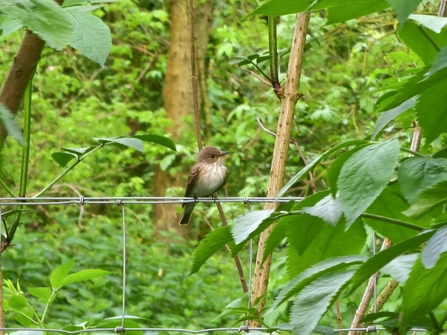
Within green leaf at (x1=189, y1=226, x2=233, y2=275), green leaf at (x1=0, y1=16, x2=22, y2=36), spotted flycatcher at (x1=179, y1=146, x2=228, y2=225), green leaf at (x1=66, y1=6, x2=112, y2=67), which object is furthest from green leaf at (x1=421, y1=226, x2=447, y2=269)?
spotted flycatcher at (x1=179, y1=146, x2=228, y2=225)

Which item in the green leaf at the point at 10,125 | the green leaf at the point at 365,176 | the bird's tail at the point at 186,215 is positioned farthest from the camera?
the bird's tail at the point at 186,215

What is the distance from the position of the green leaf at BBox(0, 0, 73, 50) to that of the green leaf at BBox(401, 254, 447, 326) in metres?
0.32

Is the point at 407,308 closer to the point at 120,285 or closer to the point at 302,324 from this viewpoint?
the point at 302,324

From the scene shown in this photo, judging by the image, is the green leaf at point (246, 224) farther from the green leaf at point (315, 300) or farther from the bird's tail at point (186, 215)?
the bird's tail at point (186, 215)

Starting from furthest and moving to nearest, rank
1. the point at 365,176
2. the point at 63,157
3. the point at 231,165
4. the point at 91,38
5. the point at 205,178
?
the point at 231,165 → the point at 205,178 → the point at 63,157 → the point at 91,38 → the point at 365,176

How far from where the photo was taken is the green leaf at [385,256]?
0.53 metres

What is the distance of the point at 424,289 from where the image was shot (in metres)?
0.57

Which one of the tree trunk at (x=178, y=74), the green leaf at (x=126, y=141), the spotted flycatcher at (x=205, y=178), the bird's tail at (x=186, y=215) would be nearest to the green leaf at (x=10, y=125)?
the green leaf at (x=126, y=141)

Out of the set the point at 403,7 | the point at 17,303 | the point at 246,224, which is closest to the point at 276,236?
the point at 246,224

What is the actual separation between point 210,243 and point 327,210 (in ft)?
0.42

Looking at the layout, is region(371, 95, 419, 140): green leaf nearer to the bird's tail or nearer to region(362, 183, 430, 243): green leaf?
region(362, 183, 430, 243): green leaf

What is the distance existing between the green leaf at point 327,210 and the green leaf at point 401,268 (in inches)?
2.7

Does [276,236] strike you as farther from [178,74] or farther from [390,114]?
[178,74]

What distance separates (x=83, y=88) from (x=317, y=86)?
9.68 ft
